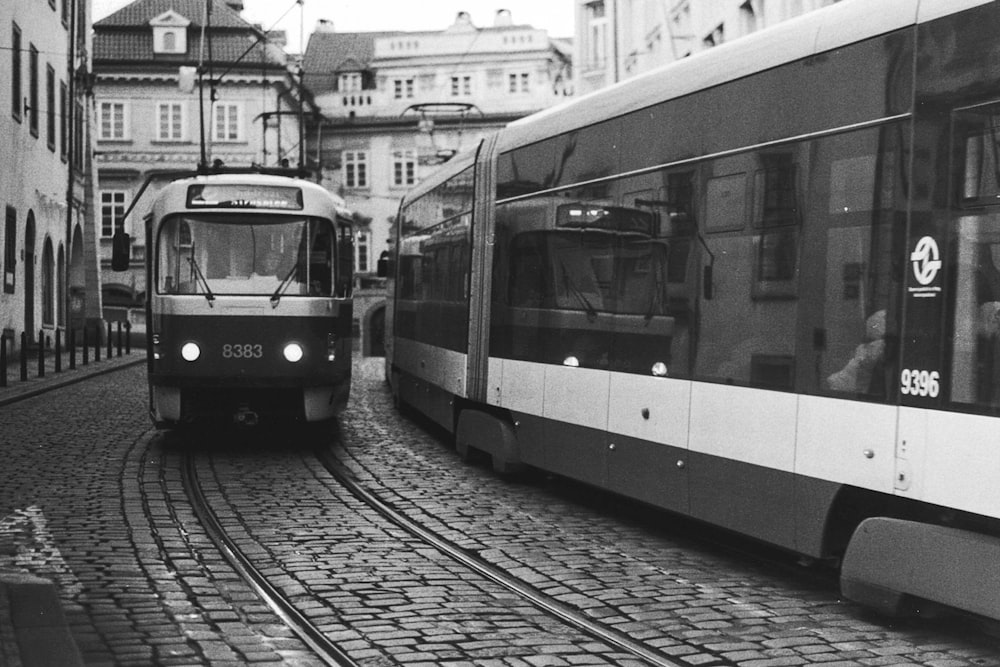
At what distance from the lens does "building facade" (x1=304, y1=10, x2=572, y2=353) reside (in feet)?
242

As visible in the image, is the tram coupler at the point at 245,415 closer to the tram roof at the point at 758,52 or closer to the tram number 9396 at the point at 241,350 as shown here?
the tram number 9396 at the point at 241,350

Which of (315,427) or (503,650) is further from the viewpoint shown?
(315,427)

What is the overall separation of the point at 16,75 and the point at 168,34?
1316 inches

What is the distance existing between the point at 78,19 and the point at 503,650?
3924 cm

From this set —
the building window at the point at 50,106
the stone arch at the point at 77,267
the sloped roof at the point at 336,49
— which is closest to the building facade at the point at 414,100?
the sloped roof at the point at 336,49

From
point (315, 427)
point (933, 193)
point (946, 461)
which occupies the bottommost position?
point (315, 427)

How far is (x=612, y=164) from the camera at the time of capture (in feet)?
32.2

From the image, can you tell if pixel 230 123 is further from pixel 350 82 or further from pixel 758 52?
pixel 758 52

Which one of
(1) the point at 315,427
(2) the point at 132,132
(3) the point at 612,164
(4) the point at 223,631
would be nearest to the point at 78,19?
(2) the point at 132,132

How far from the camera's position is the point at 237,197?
14477mm

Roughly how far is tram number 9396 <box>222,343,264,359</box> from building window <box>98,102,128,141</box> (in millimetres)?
52804

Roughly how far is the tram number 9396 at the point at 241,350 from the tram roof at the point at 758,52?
4368 mm

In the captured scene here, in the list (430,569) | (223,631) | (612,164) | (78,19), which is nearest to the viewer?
(223,631)

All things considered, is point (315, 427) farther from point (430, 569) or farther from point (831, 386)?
point (831, 386)
